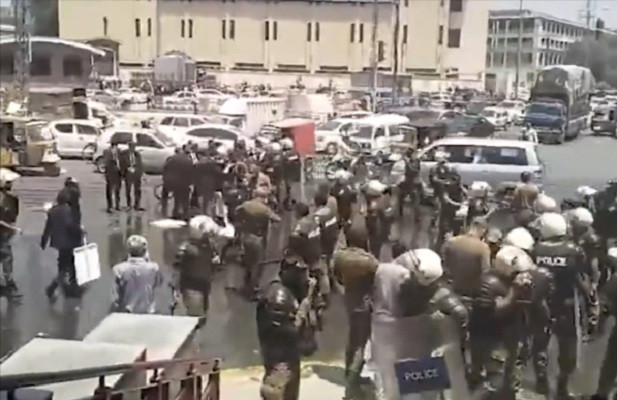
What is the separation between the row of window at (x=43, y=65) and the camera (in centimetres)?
316

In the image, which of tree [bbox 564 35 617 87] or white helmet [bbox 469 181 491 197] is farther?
white helmet [bbox 469 181 491 197]

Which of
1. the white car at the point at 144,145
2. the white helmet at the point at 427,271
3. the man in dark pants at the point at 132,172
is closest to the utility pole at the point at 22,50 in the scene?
the white car at the point at 144,145

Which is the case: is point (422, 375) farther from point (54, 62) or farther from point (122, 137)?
point (54, 62)

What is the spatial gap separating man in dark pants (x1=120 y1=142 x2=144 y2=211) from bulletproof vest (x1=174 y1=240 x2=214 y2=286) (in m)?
0.26

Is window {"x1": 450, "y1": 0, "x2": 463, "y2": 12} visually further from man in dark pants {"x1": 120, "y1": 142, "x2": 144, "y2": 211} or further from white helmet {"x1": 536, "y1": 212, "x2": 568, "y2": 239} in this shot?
man in dark pants {"x1": 120, "y1": 142, "x2": 144, "y2": 211}

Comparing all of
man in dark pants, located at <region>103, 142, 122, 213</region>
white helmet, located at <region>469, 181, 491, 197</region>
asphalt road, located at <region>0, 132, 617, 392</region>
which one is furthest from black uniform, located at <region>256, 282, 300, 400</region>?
white helmet, located at <region>469, 181, 491, 197</region>

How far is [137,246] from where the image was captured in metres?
3.79

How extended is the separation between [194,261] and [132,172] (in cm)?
44

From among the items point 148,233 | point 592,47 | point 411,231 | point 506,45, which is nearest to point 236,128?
point 148,233

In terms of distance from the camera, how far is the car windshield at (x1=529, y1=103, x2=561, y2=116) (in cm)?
430

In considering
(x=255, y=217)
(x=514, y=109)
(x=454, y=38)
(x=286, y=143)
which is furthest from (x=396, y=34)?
(x=255, y=217)

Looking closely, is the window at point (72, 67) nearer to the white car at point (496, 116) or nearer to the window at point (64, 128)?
the window at point (64, 128)

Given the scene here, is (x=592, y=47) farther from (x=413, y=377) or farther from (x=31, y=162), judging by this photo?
(x=31, y=162)

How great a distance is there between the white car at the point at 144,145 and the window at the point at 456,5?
1.24 meters
